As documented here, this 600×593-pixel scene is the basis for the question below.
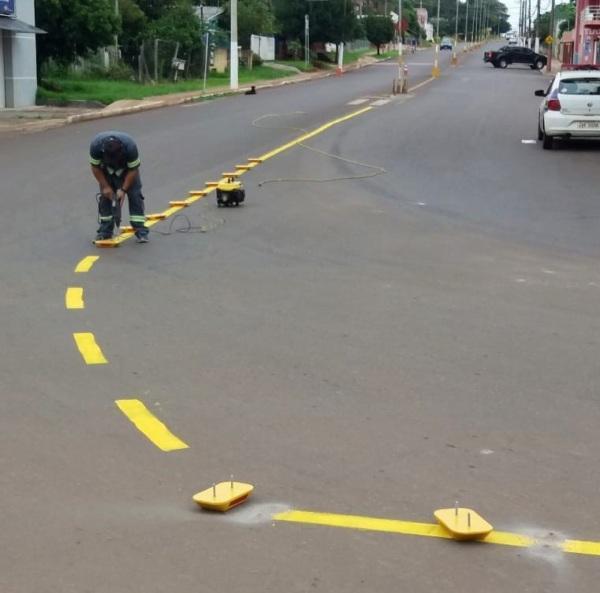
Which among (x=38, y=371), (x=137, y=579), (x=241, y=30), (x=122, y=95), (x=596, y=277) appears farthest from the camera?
(x=241, y=30)

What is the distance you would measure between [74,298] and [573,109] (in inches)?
601

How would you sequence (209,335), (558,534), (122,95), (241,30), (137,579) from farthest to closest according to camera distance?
1. (241,30)
2. (122,95)
3. (209,335)
4. (558,534)
5. (137,579)

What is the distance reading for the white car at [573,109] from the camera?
22266 millimetres

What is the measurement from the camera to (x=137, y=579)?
4281 millimetres

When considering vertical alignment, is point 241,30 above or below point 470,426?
above

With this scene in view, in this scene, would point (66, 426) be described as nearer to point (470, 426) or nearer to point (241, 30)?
point (470, 426)

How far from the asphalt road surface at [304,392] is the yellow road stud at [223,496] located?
51 millimetres

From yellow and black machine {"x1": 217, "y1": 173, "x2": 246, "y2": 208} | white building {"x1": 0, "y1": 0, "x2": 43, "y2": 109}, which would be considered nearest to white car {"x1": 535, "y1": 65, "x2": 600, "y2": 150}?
yellow and black machine {"x1": 217, "y1": 173, "x2": 246, "y2": 208}

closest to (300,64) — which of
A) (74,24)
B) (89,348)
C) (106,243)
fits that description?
(74,24)

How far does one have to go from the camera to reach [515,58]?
77438mm

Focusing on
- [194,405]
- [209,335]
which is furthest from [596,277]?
[194,405]

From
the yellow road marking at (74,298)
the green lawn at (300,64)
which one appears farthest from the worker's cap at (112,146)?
the green lawn at (300,64)

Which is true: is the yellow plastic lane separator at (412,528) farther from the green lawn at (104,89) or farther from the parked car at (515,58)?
the parked car at (515,58)

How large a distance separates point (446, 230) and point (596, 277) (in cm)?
300
